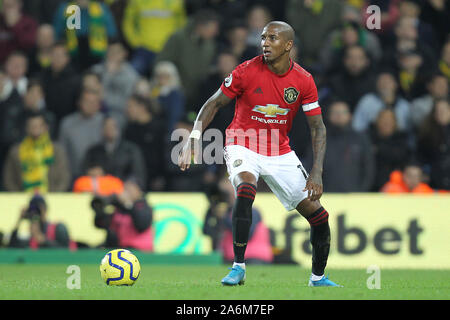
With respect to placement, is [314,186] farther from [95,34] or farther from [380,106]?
[95,34]

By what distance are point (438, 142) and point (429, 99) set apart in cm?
95

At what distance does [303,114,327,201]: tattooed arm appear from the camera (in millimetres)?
8484

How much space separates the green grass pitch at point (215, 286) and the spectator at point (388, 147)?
2.92m

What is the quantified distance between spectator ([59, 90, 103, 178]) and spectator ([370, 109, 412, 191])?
4719mm

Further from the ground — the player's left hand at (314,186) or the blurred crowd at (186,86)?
the blurred crowd at (186,86)

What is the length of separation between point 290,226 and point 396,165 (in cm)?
224

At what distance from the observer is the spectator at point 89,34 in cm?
1664

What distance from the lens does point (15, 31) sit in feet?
57.0

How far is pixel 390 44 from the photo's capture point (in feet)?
55.7

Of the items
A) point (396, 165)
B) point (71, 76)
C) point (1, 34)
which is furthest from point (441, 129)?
point (1, 34)

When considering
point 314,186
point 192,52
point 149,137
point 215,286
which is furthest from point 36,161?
point 314,186

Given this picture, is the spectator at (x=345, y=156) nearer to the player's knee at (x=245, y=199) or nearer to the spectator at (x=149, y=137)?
the spectator at (x=149, y=137)

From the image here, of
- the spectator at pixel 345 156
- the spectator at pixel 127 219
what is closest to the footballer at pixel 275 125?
the spectator at pixel 127 219

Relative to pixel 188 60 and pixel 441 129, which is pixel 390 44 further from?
pixel 188 60
